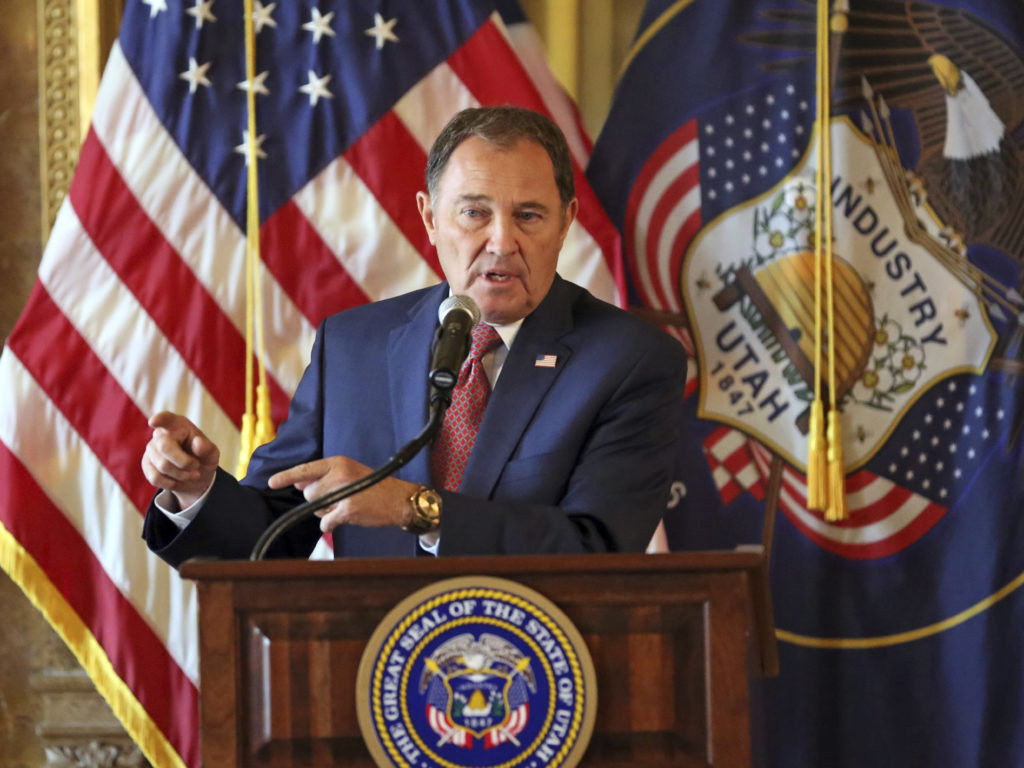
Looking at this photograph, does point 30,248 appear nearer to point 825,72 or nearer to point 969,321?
point 825,72

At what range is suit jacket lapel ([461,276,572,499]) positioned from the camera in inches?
74.0

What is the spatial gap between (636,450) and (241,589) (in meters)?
0.82

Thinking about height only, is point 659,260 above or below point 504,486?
above

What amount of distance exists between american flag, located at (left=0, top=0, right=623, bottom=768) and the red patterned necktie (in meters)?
0.95

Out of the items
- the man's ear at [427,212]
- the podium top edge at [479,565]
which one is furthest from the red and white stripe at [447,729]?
the man's ear at [427,212]

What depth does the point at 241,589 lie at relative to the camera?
4.26 feet

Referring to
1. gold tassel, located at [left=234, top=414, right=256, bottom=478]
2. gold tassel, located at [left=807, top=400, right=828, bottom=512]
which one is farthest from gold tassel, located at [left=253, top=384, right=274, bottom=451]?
gold tassel, located at [left=807, top=400, right=828, bottom=512]

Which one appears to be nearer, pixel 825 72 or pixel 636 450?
pixel 636 450

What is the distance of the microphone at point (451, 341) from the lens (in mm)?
1394

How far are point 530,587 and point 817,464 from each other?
6.12 feet

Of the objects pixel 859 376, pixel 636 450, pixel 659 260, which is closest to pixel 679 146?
pixel 659 260

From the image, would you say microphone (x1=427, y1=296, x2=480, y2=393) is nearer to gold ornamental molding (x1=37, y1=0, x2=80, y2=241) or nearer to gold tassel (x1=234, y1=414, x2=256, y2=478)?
gold tassel (x1=234, y1=414, x2=256, y2=478)

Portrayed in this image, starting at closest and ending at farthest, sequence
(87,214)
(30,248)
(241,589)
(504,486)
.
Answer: (241,589)
(504,486)
(87,214)
(30,248)

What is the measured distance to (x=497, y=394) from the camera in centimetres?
193
